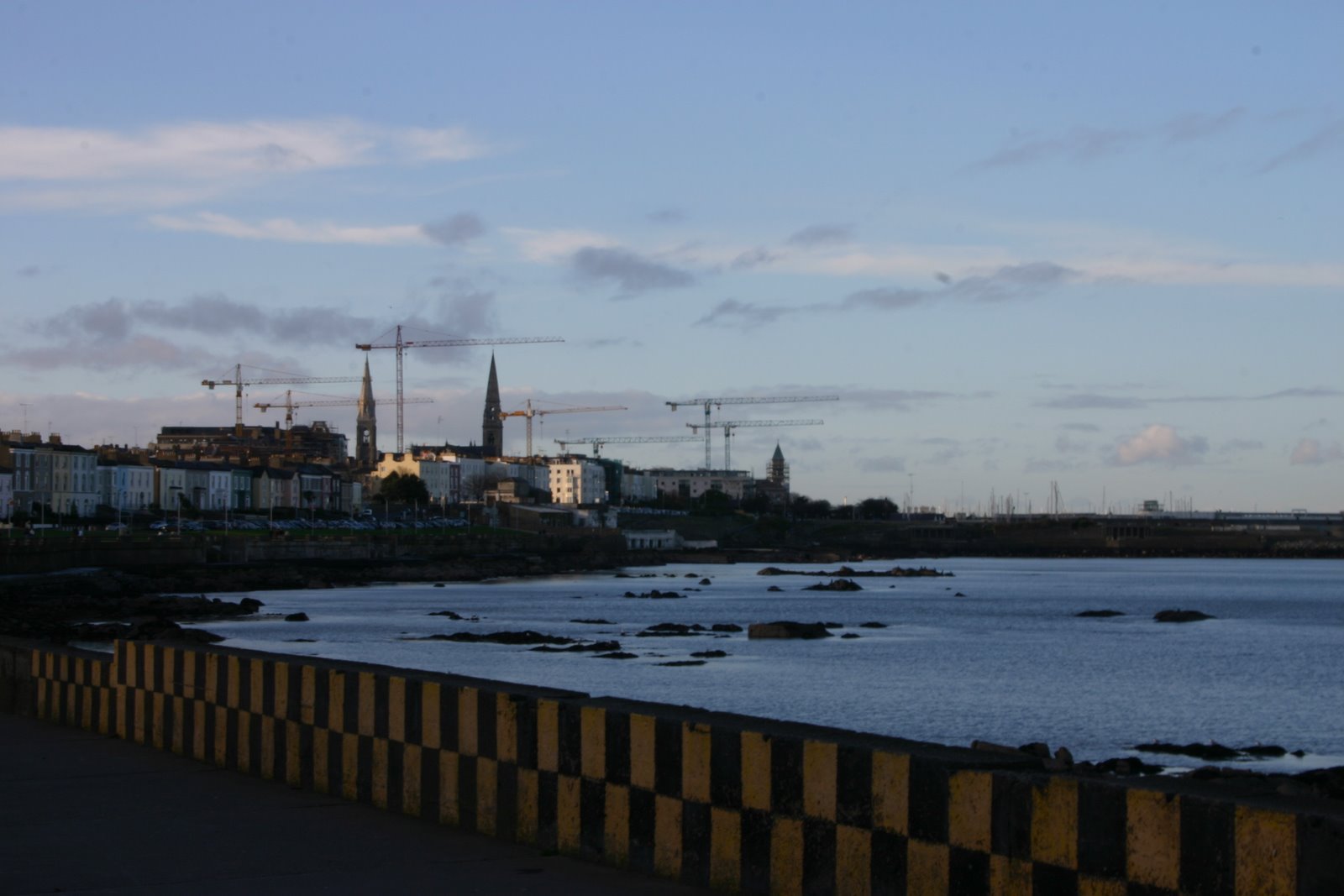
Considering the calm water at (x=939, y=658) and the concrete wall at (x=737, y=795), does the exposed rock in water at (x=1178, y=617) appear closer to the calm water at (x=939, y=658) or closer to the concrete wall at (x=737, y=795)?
the calm water at (x=939, y=658)

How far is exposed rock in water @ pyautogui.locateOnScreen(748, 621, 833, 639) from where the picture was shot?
194ft

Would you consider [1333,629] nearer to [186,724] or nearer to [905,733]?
[905,733]

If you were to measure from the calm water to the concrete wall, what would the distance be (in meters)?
21.1

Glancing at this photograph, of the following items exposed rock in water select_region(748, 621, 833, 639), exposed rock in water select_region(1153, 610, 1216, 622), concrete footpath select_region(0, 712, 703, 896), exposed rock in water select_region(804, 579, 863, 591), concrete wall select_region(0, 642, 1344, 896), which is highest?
concrete wall select_region(0, 642, 1344, 896)

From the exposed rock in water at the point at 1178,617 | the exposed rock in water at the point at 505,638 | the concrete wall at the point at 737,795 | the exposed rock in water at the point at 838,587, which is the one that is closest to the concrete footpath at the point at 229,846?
the concrete wall at the point at 737,795

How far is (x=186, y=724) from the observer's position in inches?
522

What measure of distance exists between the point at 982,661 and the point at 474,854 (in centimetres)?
4426

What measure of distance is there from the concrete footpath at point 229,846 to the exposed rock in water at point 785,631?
47329 mm

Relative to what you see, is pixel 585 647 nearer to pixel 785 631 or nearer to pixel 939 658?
pixel 785 631

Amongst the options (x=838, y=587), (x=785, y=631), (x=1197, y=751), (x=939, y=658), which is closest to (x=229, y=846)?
(x=1197, y=751)

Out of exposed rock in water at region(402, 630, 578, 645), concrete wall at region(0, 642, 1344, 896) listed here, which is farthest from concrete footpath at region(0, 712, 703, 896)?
exposed rock in water at region(402, 630, 578, 645)

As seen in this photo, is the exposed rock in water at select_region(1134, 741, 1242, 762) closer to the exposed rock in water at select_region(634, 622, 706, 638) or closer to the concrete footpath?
the concrete footpath

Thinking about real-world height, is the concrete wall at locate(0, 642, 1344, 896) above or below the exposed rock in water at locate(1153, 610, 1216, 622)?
above

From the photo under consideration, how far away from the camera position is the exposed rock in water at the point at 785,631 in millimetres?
59156
